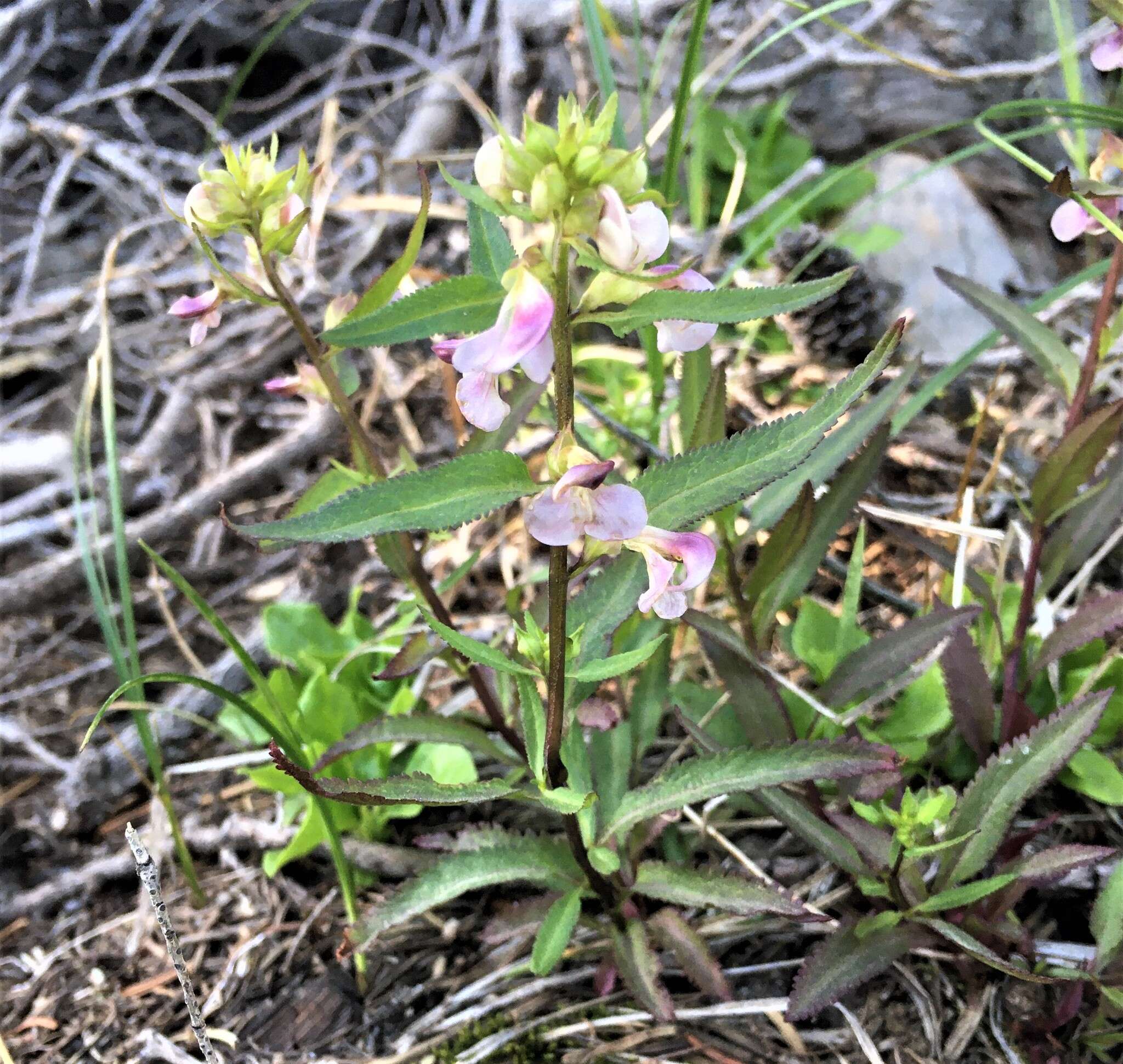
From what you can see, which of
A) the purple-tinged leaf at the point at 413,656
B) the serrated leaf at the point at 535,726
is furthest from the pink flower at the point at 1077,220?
the purple-tinged leaf at the point at 413,656

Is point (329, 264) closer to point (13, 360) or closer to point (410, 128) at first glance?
point (410, 128)

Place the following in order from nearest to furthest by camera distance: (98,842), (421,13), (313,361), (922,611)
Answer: (313,361) → (922,611) → (98,842) → (421,13)

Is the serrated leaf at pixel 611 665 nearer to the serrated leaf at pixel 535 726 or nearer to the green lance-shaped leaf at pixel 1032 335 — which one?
the serrated leaf at pixel 535 726

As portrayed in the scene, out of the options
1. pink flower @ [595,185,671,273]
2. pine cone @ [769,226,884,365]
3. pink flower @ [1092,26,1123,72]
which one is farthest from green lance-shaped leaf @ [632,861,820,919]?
pine cone @ [769,226,884,365]

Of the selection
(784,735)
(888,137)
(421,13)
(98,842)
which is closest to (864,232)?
(888,137)

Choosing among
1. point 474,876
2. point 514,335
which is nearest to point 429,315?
point 514,335

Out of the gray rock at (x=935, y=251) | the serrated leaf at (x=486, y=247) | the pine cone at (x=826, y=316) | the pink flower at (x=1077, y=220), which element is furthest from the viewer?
the gray rock at (x=935, y=251)

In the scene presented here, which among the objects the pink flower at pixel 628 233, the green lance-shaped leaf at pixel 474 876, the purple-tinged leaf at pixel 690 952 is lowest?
the purple-tinged leaf at pixel 690 952
